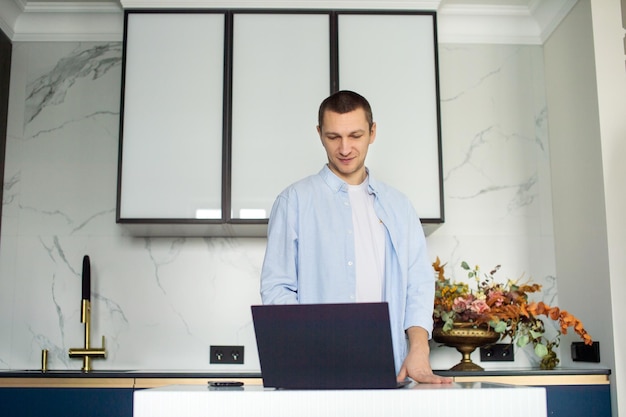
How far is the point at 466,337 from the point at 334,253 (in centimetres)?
105

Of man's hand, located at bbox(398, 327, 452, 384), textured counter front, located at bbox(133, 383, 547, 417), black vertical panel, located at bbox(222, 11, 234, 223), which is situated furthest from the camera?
black vertical panel, located at bbox(222, 11, 234, 223)

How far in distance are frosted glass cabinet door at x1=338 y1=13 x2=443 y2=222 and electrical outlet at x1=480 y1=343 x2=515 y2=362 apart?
Result: 0.60 metres

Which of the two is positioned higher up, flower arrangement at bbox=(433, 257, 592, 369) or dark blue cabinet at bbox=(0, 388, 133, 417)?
flower arrangement at bbox=(433, 257, 592, 369)

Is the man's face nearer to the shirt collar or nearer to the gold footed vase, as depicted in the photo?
the shirt collar

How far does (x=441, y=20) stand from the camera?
336 centimetres

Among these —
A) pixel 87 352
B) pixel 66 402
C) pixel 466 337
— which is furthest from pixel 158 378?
pixel 466 337

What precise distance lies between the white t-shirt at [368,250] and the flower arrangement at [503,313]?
2.97ft

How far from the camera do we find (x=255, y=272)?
318 cm

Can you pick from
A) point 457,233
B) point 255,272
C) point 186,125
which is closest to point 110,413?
point 255,272

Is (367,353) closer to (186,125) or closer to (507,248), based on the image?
(186,125)

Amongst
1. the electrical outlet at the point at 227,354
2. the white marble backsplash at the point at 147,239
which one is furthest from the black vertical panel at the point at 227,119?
the electrical outlet at the point at 227,354

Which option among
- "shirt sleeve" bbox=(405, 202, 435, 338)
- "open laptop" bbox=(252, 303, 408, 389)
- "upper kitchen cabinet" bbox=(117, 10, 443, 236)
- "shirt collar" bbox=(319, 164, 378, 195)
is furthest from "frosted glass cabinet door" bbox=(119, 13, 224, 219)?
"open laptop" bbox=(252, 303, 408, 389)

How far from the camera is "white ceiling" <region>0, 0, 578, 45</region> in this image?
326 centimetres

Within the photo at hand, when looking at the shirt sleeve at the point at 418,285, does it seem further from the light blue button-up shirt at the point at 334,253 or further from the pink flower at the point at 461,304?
the pink flower at the point at 461,304
